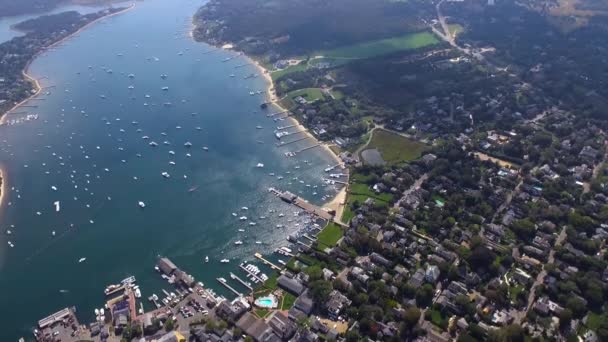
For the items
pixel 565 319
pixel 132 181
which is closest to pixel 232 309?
pixel 132 181

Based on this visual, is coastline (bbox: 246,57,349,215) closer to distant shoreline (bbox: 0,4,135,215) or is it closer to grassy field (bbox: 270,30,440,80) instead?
grassy field (bbox: 270,30,440,80)

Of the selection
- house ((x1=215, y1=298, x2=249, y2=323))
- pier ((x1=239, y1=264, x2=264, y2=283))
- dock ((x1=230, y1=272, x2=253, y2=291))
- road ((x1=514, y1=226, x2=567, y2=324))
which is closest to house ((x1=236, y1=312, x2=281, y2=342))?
house ((x1=215, y1=298, x2=249, y2=323))

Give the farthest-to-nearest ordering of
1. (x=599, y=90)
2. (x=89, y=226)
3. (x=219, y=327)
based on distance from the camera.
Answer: (x=599, y=90) → (x=89, y=226) → (x=219, y=327)

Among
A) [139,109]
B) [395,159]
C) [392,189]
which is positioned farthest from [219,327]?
[139,109]

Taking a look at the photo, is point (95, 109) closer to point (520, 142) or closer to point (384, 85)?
point (384, 85)

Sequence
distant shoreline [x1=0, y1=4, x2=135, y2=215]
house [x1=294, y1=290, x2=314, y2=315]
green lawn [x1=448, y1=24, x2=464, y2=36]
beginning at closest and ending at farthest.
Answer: house [x1=294, y1=290, x2=314, y2=315] → distant shoreline [x1=0, y1=4, x2=135, y2=215] → green lawn [x1=448, y1=24, x2=464, y2=36]
